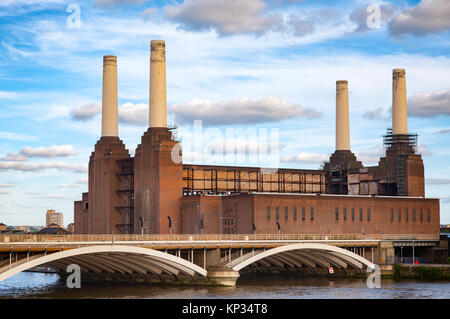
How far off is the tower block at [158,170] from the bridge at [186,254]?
15829 millimetres

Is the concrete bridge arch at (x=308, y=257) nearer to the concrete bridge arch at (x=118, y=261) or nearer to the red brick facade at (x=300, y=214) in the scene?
the concrete bridge arch at (x=118, y=261)

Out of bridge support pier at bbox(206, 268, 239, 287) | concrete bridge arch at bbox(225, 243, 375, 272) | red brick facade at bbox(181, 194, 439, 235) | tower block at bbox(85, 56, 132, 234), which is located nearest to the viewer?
bridge support pier at bbox(206, 268, 239, 287)

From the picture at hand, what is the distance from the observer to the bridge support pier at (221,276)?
102062mm

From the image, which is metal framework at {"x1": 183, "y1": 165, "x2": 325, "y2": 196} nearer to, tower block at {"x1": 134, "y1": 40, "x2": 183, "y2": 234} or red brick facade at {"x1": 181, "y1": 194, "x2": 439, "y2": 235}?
tower block at {"x1": 134, "y1": 40, "x2": 183, "y2": 234}

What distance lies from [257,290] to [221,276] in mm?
4433

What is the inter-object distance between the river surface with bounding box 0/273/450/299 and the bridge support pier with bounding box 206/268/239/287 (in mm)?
1540

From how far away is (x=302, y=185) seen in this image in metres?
155

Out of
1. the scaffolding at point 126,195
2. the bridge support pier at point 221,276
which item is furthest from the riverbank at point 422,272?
the scaffolding at point 126,195

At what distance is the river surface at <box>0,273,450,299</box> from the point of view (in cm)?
9400

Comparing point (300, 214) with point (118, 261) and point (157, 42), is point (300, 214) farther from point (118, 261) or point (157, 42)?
point (118, 261)

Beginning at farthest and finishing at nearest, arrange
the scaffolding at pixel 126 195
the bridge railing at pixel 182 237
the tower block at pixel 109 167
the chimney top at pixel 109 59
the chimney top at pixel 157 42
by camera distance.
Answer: the scaffolding at pixel 126 195 < the tower block at pixel 109 167 < the chimney top at pixel 109 59 < the chimney top at pixel 157 42 < the bridge railing at pixel 182 237

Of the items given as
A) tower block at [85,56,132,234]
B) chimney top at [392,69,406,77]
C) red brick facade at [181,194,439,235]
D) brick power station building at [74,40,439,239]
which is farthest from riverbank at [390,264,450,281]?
tower block at [85,56,132,234]
